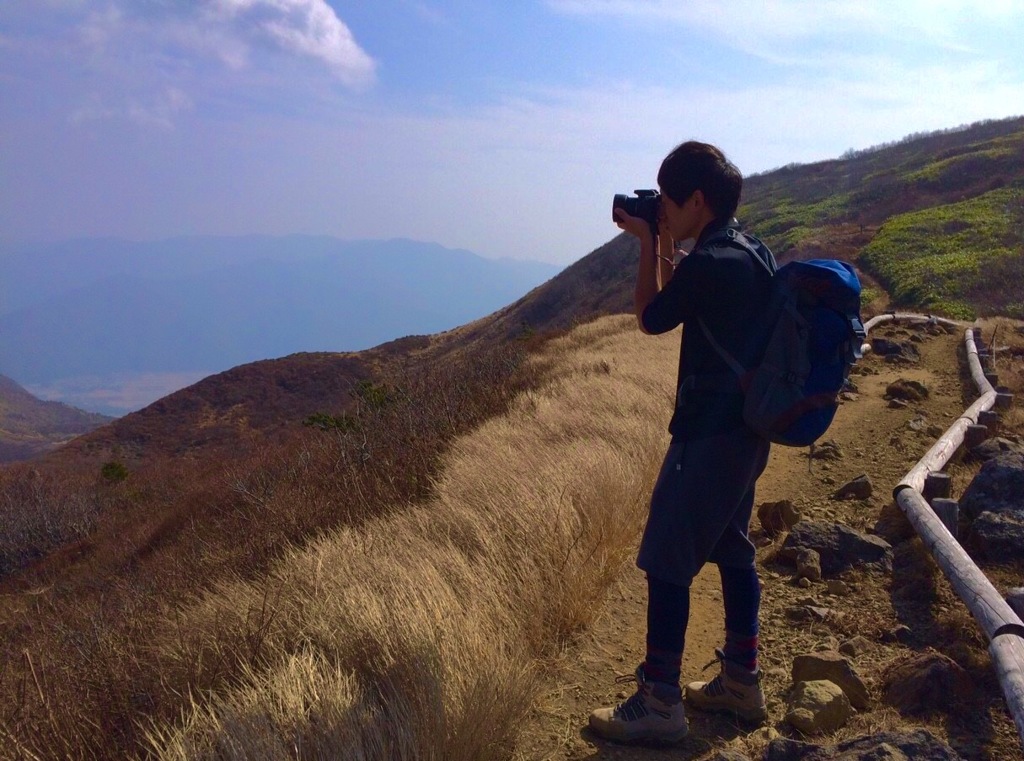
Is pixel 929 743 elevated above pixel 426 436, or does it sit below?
below

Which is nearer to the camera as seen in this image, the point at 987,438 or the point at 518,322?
the point at 987,438

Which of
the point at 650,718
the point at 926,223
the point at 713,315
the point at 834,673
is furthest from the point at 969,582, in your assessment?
the point at 926,223

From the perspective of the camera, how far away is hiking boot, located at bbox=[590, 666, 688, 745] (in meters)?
2.51

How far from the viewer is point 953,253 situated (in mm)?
20453

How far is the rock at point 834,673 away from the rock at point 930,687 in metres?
0.10

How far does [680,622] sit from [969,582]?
151 cm

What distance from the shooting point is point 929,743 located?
2.07m

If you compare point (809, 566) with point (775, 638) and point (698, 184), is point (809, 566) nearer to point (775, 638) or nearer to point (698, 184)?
point (775, 638)

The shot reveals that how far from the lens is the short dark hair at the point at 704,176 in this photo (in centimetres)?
237

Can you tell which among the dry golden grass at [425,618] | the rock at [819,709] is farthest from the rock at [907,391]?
the rock at [819,709]

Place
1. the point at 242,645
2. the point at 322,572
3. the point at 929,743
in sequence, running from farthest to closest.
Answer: the point at 322,572
the point at 242,645
the point at 929,743

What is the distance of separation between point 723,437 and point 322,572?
1706 millimetres

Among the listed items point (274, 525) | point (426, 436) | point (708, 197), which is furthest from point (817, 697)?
point (426, 436)

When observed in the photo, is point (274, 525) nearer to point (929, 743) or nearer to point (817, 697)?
point (817, 697)
